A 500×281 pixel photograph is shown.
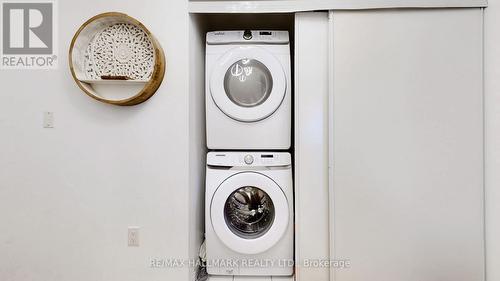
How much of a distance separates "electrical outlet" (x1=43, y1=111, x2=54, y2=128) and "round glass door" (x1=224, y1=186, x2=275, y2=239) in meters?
1.19

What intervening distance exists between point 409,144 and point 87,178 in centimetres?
196

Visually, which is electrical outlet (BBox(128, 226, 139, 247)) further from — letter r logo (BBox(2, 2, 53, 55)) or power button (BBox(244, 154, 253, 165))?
letter r logo (BBox(2, 2, 53, 55))

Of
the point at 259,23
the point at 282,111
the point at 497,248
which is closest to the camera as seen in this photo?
the point at 497,248

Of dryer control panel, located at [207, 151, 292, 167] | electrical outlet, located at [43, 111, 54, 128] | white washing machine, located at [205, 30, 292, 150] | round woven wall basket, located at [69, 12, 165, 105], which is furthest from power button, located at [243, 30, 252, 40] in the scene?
electrical outlet, located at [43, 111, 54, 128]

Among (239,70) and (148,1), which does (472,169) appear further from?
(148,1)

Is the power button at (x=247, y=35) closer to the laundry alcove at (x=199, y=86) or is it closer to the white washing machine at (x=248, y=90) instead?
the white washing machine at (x=248, y=90)

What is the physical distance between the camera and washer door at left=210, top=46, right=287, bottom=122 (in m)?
1.58

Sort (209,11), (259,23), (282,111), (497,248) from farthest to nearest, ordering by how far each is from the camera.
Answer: (259,23)
(282,111)
(209,11)
(497,248)

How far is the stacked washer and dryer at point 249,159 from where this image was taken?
1.56 metres

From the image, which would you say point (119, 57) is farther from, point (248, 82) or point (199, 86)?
point (248, 82)

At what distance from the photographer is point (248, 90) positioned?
1648 millimetres

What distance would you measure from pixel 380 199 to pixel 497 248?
26.4 inches

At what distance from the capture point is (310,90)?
4.83 feet

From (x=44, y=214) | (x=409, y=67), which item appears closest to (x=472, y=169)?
(x=409, y=67)
